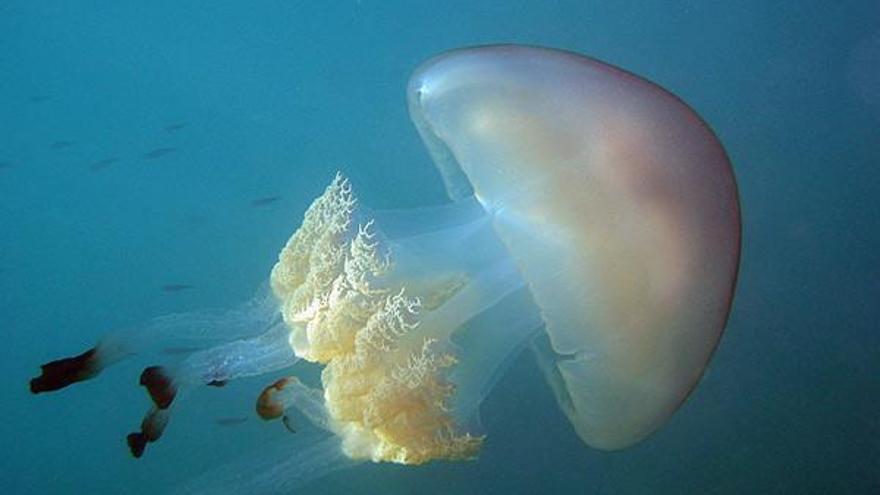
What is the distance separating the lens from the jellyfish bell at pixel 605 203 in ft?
9.36

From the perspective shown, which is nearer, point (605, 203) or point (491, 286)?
point (605, 203)

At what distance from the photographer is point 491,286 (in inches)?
132

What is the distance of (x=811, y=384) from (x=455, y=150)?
7.16 meters

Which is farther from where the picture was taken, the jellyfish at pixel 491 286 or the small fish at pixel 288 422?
the small fish at pixel 288 422

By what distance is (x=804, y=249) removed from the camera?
8453 mm

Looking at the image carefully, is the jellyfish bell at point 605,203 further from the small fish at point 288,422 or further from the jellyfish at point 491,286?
the small fish at point 288,422

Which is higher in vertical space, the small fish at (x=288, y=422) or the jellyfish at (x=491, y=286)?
the jellyfish at (x=491, y=286)

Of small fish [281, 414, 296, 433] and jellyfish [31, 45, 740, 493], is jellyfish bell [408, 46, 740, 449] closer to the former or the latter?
jellyfish [31, 45, 740, 493]

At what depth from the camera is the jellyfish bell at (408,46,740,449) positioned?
285cm

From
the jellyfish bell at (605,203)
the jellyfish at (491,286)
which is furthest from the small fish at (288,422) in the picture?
the jellyfish bell at (605,203)

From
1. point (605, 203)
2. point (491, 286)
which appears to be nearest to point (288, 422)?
point (491, 286)

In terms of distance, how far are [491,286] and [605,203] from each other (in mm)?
674

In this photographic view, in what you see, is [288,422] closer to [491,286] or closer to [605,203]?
[491,286]

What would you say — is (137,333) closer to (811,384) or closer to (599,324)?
(599,324)
